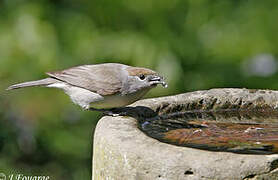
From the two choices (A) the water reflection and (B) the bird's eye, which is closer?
(A) the water reflection

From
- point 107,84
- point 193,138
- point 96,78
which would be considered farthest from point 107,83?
point 193,138

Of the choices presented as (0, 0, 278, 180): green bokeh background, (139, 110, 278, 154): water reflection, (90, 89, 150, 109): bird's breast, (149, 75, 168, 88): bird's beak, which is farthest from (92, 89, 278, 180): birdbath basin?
(0, 0, 278, 180): green bokeh background

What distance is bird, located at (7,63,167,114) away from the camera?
203 inches

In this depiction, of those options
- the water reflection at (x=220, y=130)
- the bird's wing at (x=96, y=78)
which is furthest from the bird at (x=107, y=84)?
the water reflection at (x=220, y=130)

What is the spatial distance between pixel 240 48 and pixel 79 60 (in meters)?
2.07

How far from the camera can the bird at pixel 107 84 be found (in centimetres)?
515

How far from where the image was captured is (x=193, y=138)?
390 centimetres

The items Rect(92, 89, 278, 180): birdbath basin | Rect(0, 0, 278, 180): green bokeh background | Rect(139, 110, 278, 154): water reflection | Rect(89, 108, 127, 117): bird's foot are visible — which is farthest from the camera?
Rect(0, 0, 278, 180): green bokeh background

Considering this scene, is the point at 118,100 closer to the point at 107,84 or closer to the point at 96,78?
the point at 107,84

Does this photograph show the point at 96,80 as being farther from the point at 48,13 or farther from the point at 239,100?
the point at 48,13

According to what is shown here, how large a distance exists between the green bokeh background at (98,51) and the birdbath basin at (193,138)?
223 cm

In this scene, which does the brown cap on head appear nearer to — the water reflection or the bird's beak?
the bird's beak

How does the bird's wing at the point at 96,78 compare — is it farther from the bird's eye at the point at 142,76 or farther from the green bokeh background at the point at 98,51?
the green bokeh background at the point at 98,51

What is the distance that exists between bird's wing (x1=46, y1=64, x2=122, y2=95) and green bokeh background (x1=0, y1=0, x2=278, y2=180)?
1174 mm
